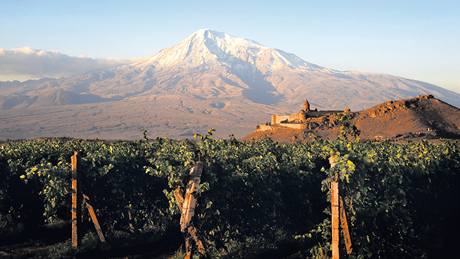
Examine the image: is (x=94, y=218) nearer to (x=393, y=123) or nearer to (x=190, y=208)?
(x=190, y=208)

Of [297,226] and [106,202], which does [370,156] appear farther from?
[106,202]

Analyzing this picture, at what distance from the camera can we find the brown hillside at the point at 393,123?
62531mm

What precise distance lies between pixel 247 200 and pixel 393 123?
51449mm

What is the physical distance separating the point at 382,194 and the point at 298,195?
3.59 metres

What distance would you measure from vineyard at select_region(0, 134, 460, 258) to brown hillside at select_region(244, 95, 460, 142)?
38.9m

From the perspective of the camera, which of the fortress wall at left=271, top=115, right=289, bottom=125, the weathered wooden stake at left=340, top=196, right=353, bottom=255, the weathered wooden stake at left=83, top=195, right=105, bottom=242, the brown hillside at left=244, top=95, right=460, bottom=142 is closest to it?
the weathered wooden stake at left=340, top=196, right=353, bottom=255

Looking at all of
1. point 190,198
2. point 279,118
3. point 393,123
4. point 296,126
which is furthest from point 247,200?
point 279,118

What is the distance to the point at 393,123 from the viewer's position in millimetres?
66938

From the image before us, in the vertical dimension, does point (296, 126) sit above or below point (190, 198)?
below

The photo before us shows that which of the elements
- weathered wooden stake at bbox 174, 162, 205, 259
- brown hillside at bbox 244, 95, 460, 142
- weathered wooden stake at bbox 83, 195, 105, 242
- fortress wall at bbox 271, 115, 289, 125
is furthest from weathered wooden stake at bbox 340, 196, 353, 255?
fortress wall at bbox 271, 115, 289, 125

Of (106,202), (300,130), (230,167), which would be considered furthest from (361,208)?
(300,130)

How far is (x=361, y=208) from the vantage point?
1709 centimetres

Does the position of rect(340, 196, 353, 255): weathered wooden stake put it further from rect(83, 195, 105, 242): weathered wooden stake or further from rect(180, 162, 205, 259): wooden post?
rect(83, 195, 105, 242): weathered wooden stake

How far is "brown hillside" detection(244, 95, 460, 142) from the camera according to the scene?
62.5 metres
